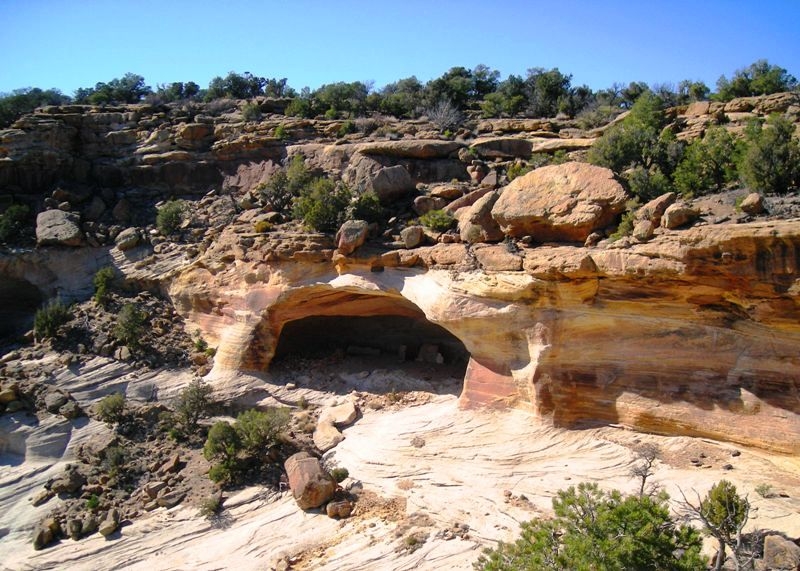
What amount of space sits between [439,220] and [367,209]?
7.31ft

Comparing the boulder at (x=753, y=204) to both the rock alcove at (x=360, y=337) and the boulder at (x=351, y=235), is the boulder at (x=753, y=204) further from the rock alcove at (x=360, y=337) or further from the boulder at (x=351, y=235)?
the boulder at (x=351, y=235)

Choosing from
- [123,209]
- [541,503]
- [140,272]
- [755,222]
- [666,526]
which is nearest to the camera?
[666,526]

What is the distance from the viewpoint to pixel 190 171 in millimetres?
21438

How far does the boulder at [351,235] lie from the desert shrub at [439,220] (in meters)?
1.58

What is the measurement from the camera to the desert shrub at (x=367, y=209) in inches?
625

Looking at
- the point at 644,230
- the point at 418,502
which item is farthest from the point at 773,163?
the point at 418,502

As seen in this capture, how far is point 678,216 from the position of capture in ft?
36.0

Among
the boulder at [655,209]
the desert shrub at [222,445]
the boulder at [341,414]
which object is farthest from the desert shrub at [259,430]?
the boulder at [655,209]

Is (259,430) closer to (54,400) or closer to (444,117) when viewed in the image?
(54,400)

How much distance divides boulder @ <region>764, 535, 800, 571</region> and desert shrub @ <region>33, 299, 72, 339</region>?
57.0ft

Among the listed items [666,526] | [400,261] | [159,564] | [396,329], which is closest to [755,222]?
[666,526]

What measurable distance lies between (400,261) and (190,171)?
35.8 ft

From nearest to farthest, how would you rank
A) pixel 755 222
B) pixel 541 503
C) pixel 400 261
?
pixel 755 222 → pixel 541 503 → pixel 400 261

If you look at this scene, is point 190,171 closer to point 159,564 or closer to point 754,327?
point 159,564
